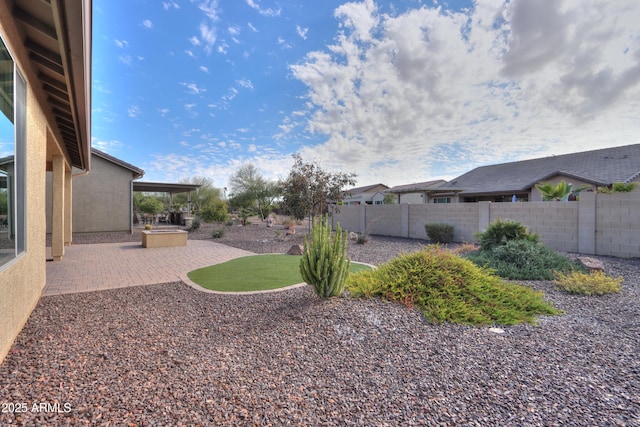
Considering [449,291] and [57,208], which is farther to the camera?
[57,208]

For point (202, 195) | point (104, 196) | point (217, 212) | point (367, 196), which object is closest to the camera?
point (104, 196)

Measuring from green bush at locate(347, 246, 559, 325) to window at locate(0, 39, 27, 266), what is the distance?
Result: 4511 millimetres

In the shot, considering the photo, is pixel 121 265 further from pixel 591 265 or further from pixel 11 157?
pixel 591 265

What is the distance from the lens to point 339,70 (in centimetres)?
1230

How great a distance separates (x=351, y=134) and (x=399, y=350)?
14.6 meters

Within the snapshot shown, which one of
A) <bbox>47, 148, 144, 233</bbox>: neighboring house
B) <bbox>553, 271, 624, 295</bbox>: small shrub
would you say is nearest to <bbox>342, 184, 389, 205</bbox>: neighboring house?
<bbox>47, 148, 144, 233</bbox>: neighboring house

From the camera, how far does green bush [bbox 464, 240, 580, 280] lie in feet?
22.4

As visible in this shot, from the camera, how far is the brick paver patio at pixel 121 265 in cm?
631

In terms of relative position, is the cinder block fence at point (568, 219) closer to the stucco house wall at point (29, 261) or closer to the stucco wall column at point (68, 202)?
the stucco house wall at point (29, 261)

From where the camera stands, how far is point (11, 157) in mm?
3162

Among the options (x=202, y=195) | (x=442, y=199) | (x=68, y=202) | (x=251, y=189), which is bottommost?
(x=68, y=202)

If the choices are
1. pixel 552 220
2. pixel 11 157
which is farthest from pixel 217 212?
pixel 552 220

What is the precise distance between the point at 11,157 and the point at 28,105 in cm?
116

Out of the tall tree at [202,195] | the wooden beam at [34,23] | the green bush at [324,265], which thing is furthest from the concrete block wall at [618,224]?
the tall tree at [202,195]
